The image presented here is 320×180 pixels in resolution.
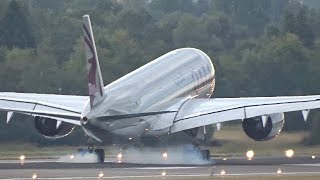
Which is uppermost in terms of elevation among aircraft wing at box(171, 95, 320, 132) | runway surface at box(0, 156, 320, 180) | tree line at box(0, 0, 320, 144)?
tree line at box(0, 0, 320, 144)

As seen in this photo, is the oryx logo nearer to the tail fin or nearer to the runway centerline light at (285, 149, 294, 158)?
the tail fin

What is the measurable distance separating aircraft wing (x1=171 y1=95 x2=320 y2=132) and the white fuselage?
2.03 ft

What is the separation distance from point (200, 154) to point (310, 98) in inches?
243

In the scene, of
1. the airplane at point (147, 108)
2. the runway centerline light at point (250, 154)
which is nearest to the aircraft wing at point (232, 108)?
the airplane at point (147, 108)

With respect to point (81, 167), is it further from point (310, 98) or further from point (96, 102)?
point (310, 98)

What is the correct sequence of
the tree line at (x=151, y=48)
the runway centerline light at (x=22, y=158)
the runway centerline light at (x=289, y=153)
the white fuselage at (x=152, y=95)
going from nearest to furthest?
the white fuselage at (x=152, y=95) < the runway centerline light at (x=22, y=158) < the runway centerline light at (x=289, y=153) < the tree line at (x=151, y=48)

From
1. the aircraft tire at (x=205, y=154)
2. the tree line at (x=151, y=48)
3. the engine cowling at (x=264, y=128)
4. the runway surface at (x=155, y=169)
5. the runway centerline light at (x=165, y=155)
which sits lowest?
the runway surface at (x=155, y=169)

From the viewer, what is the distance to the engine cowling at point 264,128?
252 ft

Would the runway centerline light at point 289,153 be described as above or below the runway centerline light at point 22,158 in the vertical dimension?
above

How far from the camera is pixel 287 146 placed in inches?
3273

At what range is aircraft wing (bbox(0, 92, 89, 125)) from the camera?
76.8 metres

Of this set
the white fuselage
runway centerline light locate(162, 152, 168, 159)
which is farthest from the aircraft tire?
the white fuselage

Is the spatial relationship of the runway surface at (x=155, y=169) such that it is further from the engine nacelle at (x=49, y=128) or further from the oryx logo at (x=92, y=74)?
the oryx logo at (x=92, y=74)

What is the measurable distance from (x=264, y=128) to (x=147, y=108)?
5.84 meters
